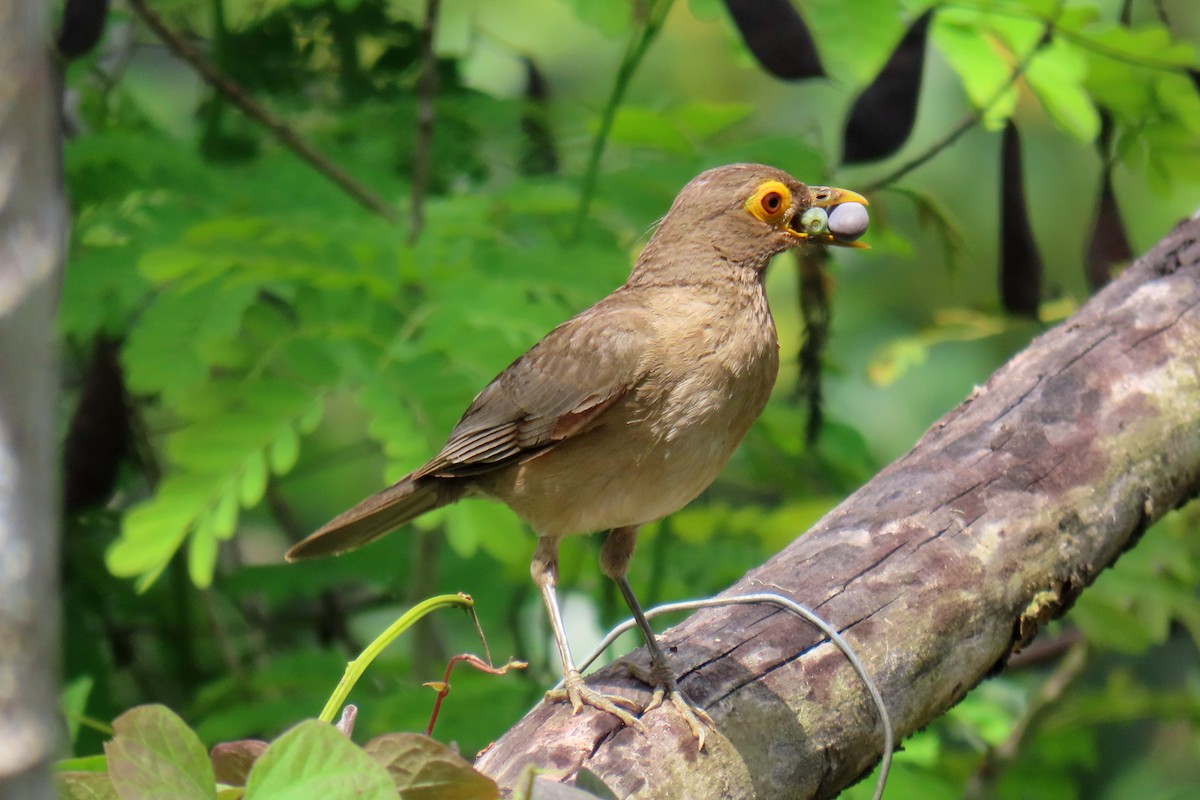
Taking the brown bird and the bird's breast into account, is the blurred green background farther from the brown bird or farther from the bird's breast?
the bird's breast

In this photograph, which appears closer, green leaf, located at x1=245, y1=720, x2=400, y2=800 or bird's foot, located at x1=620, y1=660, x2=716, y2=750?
green leaf, located at x1=245, y1=720, x2=400, y2=800

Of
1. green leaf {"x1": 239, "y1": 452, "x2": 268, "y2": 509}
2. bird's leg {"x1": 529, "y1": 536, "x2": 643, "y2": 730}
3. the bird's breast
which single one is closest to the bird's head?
the bird's breast

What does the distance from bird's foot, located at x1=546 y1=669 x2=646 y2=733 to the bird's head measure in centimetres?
122

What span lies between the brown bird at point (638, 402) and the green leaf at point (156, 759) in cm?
115

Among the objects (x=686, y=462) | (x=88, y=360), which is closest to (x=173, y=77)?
(x=88, y=360)

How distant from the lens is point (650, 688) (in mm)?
2939

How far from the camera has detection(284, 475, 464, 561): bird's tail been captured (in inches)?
138

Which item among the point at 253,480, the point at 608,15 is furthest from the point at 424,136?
the point at 253,480

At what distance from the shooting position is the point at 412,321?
13.0ft

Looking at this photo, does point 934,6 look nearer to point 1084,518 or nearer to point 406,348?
point 1084,518

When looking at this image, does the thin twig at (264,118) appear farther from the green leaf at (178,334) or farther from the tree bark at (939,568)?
the tree bark at (939,568)

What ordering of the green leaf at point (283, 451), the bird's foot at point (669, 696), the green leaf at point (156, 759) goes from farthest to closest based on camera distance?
the green leaf at point (283, 451), the bird's foot at point (669, 696), the green leaf at point (156, 759)

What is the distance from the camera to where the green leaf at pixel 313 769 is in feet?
5.91

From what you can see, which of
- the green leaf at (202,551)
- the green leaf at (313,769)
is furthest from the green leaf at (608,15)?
the green leaf at (313,769)
